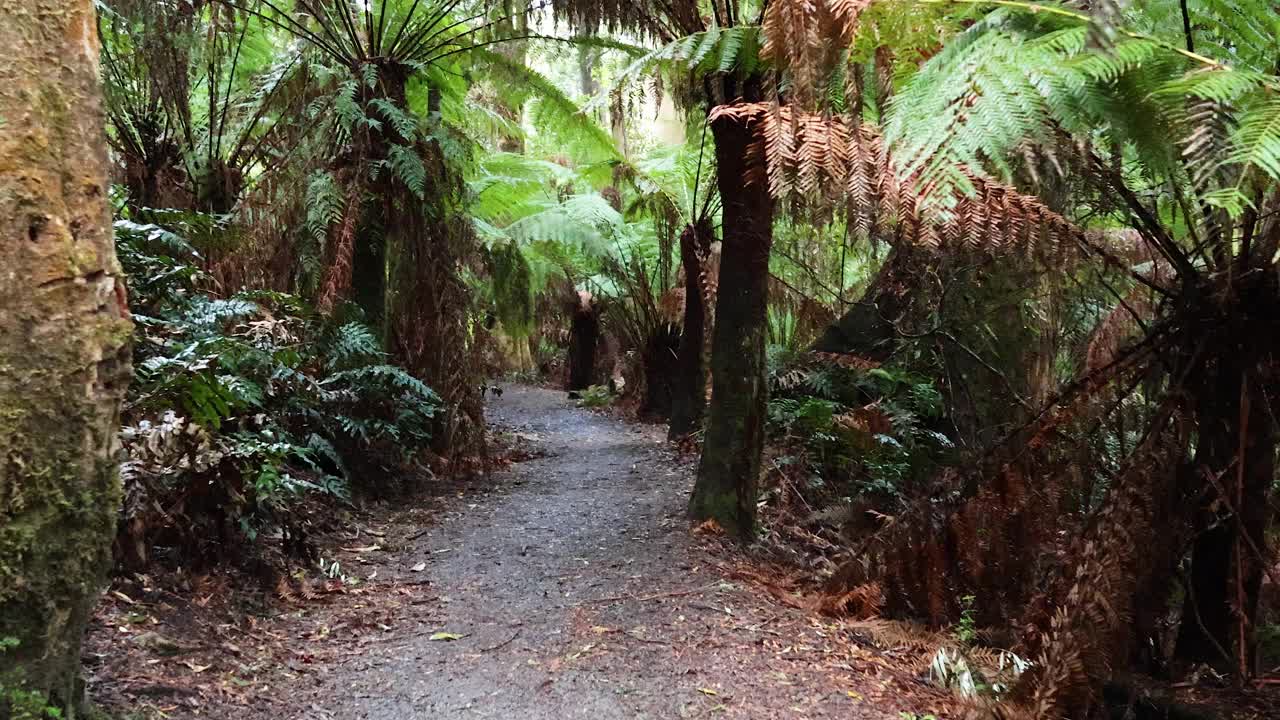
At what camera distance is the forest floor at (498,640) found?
231 centimetres

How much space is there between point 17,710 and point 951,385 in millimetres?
5565

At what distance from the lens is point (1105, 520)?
7.84 feet

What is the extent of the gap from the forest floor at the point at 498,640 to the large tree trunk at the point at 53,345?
0.54 meters

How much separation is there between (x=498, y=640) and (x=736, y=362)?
1898 mm

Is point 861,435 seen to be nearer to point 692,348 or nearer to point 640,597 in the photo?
point 692,348

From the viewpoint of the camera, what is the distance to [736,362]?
160 inches

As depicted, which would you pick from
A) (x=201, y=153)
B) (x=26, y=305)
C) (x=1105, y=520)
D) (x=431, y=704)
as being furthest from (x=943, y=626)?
(x=201, y=153)

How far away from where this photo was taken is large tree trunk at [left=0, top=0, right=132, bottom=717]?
1435mm

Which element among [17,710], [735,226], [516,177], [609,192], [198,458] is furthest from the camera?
[609,192]

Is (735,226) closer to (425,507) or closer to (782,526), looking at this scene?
(782,526)

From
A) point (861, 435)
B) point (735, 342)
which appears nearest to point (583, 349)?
point (861, 435)

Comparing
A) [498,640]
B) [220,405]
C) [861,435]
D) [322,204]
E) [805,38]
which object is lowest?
[498,640]

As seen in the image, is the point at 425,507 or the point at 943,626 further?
the point at 425,507

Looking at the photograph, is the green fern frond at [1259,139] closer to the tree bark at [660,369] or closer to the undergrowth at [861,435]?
the undergrowth at [861,435]
